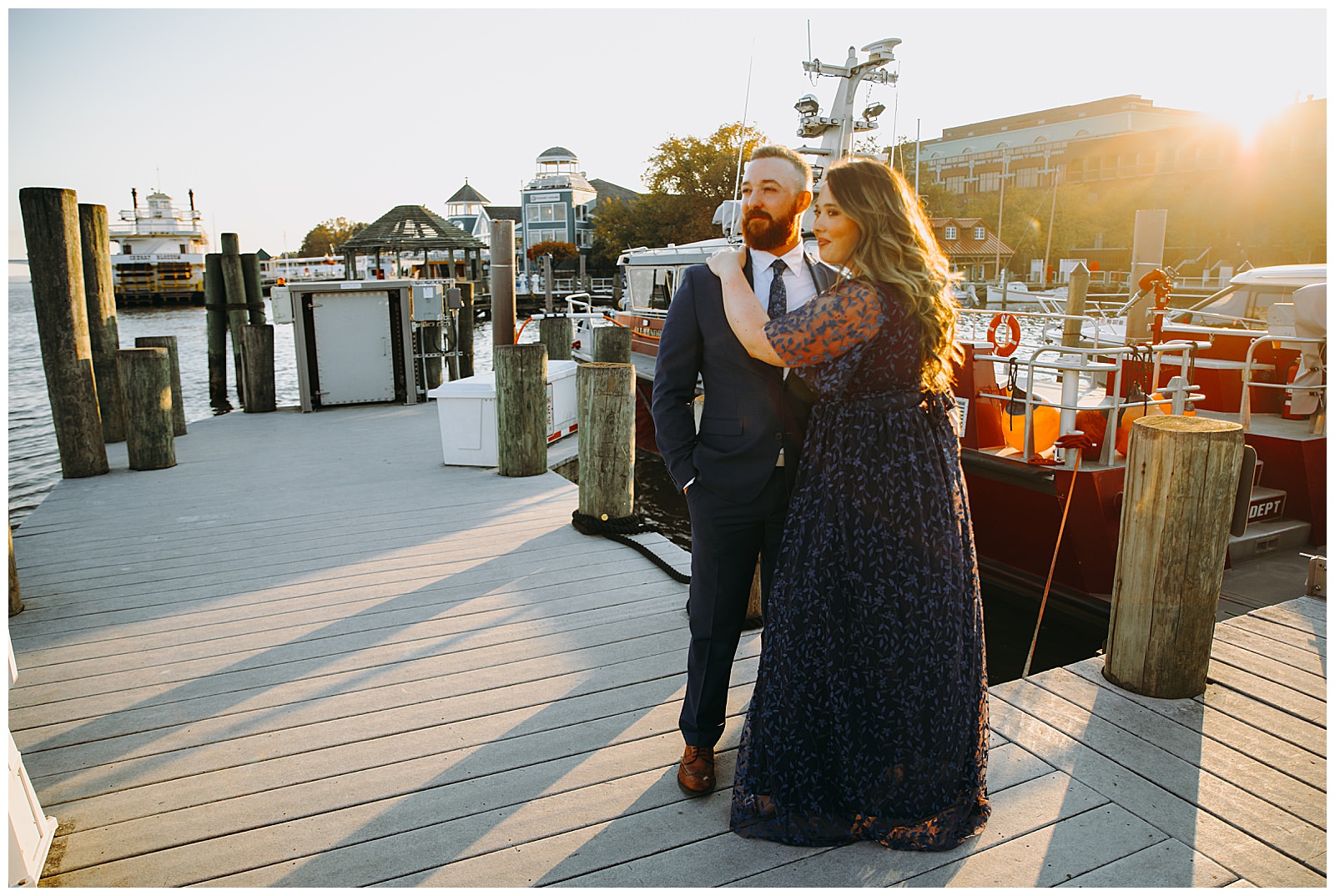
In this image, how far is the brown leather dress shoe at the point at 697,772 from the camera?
2480mm

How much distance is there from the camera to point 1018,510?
20.6 ft

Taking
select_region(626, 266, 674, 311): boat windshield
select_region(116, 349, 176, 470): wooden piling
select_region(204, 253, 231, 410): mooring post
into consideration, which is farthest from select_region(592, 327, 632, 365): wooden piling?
select_region(204, 253, 231, 410): mooring post

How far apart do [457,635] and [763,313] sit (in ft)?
7.11

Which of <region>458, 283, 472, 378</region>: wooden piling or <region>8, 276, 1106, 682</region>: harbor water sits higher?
<region>458, 283, 472, 378</region>: wooden piling

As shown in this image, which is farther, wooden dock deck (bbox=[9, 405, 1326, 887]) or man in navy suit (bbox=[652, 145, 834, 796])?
man in navy suit (bbox=[652, 145, 834, 796])

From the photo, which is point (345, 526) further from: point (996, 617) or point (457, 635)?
point (996, 617)

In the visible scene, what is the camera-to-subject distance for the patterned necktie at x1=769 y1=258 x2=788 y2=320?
7.76ft

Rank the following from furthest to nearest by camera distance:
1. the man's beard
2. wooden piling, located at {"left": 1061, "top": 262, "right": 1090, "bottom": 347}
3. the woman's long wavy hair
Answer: wooden piling, located at {"left": 1061, "top": 262, "right": 1090, "bottom": 347} < the man's beard < the woman's long wavy hair

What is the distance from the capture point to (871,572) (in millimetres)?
2188

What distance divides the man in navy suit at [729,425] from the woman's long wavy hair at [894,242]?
10.7 inches

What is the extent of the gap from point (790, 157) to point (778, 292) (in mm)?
379

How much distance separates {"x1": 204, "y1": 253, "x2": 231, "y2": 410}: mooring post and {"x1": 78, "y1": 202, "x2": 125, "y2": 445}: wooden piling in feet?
15.5

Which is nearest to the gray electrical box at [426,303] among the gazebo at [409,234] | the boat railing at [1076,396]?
the boat railing at [1076,396]

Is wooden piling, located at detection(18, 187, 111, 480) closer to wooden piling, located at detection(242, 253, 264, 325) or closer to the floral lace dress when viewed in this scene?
the floral lace dress
